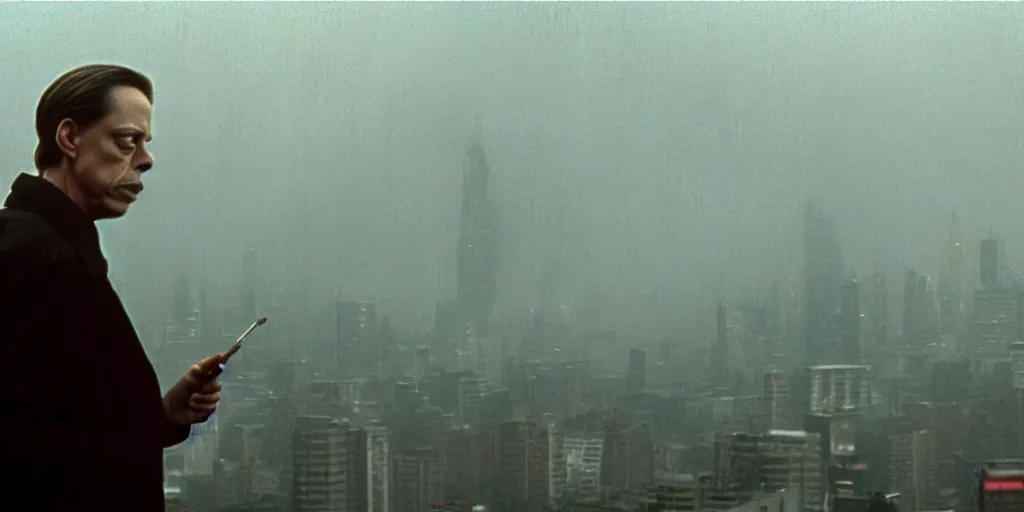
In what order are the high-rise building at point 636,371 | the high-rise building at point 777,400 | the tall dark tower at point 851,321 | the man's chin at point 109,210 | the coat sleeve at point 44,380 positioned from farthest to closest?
the tall dark tower at point 851,321 < the high-rise building at point 777,400 < the high-rise building at point 636,371 < the man's chin at point 109,210 < the coat sleeve at point 44,380

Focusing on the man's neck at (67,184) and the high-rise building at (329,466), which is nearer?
the man's neck at (67,184)

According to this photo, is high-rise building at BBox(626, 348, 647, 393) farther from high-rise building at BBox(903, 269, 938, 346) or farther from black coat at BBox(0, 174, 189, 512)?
black coat at BBox(0, 174, 189, 512)

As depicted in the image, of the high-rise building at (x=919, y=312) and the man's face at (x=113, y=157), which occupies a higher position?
the man's face at (x=113, y=157)

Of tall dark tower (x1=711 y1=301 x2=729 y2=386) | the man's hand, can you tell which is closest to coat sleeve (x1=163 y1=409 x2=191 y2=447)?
the man's hand

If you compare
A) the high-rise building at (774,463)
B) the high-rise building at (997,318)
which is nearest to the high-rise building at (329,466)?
the high-rise building at (774,463)

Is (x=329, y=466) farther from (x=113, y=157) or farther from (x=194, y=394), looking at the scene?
(x=113, y=157)

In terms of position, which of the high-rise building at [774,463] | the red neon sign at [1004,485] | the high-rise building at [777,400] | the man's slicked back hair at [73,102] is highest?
the man's slicked back hair at [73,102]

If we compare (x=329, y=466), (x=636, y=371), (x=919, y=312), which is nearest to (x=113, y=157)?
(x=329, y=466)

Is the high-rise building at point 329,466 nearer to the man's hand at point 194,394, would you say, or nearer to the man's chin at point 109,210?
the man's hand at point 194,394
